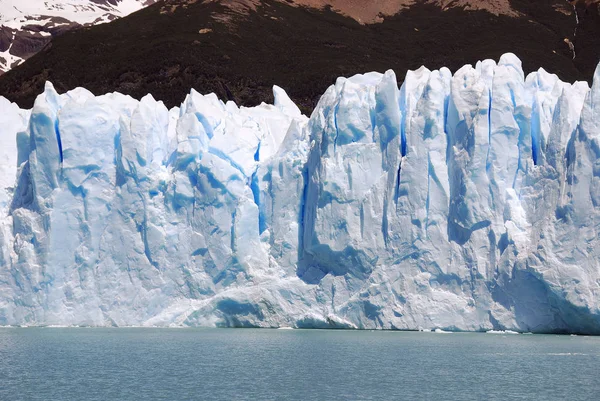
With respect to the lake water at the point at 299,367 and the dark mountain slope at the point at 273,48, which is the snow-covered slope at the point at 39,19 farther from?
the lake water at the point at 299,367

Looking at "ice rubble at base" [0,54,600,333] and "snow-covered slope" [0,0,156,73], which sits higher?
"ice rubble at base" [0,54,600,333]

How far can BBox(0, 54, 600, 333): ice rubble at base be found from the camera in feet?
80.5

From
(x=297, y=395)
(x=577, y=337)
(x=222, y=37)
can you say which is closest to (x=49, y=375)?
(x=297, y=395)

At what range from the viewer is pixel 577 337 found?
24906 millimetres

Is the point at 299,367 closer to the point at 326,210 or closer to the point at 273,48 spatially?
the point at 326,210

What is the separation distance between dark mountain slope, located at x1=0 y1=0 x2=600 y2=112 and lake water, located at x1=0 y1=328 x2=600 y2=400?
41365 mm

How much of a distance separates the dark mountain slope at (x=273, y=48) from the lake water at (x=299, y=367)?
1629 inches

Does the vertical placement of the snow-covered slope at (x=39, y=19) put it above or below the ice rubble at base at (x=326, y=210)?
below

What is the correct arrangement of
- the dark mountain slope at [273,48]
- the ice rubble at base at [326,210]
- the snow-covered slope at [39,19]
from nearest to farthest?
1. the ice rubble at base at [326,210]
2. the dark mountain slope at [273,48]
3. the snow-covered slope at [39,19]

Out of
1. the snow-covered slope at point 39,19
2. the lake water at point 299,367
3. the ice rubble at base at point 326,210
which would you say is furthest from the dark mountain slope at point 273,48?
the snow-covered slope at point 39,19

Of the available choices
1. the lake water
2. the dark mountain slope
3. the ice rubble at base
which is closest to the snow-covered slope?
the dark mountain slope

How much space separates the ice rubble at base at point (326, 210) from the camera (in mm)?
24547

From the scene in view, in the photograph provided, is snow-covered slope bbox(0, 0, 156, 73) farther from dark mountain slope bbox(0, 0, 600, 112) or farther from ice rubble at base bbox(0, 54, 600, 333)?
ice rubble at base bbox(0, 54, 600, 333)

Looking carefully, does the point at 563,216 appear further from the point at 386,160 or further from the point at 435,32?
the point at 435,32
